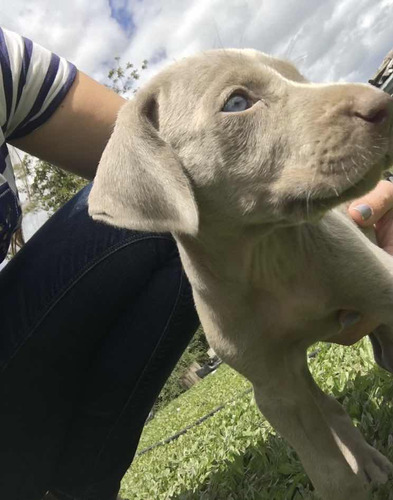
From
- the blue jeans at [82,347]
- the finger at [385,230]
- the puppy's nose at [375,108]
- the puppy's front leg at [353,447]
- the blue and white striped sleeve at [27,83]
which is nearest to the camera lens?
the puppy's nose at [375,108]

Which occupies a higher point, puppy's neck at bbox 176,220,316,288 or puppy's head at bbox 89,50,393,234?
puppy's head at bbox 89,50,393,234

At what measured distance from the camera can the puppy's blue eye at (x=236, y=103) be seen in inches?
97.3

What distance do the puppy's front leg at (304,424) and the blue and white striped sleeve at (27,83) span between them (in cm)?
179

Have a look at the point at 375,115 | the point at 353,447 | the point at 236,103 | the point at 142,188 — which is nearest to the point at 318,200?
the point at 375,115

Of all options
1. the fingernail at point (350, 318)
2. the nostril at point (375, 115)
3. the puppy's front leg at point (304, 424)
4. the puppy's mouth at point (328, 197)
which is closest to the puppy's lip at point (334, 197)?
the puppy's mouth at point (328, 197)

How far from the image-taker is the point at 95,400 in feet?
11.9

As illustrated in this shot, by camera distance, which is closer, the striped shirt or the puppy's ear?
the puppy's ear

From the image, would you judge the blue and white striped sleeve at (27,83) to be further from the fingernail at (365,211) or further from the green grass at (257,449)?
the green grass at (257,449)

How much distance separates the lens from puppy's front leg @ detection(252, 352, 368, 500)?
9.37ft

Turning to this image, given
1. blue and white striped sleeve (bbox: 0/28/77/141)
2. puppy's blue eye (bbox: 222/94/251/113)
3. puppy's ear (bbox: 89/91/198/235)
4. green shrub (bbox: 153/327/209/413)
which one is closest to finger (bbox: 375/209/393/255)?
puppy's blue eye (bbox: 222/94/251/113)

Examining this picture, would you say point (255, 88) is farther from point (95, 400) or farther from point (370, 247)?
point (95, 400)

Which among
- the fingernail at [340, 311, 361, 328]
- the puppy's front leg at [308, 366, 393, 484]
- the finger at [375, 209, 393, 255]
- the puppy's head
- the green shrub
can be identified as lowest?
the green shrub

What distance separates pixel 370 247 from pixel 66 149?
1.78 meters

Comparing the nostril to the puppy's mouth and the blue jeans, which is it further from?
the blue jeans
